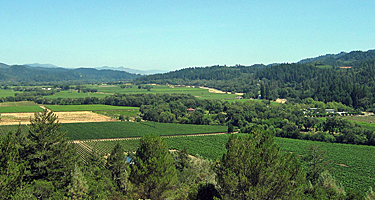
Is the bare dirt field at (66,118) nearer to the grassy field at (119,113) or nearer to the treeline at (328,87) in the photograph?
the grassy field at (119,113)

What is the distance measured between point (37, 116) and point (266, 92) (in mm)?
136988

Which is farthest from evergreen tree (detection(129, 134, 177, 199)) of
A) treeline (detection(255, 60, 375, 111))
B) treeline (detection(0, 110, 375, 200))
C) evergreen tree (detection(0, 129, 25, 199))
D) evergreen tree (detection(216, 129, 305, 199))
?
treeline (detection(255, 60, 375, 111))

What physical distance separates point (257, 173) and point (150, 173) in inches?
328

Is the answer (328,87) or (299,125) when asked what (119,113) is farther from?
(328,87)

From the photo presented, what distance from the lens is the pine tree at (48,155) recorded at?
903 inches

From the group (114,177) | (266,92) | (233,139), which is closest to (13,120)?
(114,177)

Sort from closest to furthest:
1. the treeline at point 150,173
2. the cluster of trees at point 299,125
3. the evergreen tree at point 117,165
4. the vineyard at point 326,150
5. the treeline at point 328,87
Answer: the treeline at point 150,173 → the evergreen tree at point 117,165 → the vineyard at point 326,150 → the cluster of trees at point 299,125 → the treeline at point 328,87

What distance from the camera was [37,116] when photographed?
2484cm

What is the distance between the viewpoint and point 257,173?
18.6 metres

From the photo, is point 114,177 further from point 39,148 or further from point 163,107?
point 163,107

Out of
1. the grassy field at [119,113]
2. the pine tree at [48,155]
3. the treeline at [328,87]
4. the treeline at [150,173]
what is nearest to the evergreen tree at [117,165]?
the treeline at [150,173]

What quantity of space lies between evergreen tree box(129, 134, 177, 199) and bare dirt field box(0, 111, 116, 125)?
73325 millimetres

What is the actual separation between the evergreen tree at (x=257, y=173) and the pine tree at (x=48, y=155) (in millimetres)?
12053

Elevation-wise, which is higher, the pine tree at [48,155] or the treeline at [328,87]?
the pine tree at [48,155]
